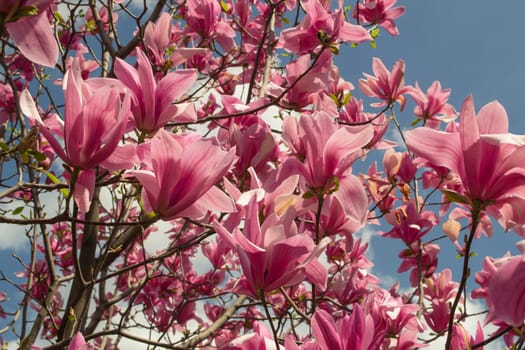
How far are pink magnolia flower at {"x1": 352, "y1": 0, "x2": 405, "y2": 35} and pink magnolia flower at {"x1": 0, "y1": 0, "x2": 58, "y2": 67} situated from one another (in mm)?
2709

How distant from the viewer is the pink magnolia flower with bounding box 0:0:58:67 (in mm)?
947

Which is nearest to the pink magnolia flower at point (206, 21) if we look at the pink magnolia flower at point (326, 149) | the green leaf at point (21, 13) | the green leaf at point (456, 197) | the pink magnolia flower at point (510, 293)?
the pink magnolia flower at point (326, 149)

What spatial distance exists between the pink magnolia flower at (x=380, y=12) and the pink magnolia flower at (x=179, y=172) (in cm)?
263

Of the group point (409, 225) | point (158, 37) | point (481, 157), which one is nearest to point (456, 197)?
point (481, 157)

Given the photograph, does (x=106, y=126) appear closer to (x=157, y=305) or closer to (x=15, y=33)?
(x=15, y=33)

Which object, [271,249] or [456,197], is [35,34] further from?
[456,197]

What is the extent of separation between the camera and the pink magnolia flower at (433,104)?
3.25m

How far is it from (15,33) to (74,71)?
13 cm

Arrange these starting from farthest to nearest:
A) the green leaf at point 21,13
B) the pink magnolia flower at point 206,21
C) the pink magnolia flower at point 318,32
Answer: the pink magnolia flower at point 206,21, the pink magnolia flower at point 318,32, the green leaf at point 21,13

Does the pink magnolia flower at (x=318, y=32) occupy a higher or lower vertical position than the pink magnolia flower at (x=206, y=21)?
lower

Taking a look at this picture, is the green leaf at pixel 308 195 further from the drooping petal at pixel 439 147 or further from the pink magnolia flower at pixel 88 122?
the pink magnolia flower at pixel 88 122

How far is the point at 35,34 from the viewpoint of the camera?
990 millimetres

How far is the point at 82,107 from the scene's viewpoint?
1007 mm

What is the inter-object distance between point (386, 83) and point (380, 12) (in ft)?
2.05
